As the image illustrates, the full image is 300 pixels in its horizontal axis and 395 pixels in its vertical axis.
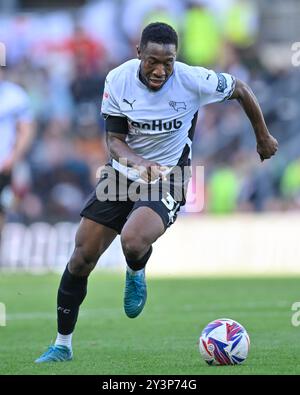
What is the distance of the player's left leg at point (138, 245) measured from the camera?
308 inches

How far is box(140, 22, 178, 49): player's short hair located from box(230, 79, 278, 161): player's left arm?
2.47 ft

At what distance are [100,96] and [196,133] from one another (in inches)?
85.2

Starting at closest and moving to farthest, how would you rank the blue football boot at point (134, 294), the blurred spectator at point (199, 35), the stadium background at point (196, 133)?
the blue football boot at point (134, 294), the stadium background at point (196, 133), the blurred spectator at point (199, 35)

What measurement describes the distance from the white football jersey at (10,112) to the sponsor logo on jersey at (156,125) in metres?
5.33

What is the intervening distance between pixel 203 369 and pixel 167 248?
11.8 meters

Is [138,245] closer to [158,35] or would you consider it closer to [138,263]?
[138,263]

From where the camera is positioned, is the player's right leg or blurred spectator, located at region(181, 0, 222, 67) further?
blurred spectator, located at region(181, 0, 222, 67)

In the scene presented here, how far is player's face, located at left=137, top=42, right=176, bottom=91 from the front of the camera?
7844 mm

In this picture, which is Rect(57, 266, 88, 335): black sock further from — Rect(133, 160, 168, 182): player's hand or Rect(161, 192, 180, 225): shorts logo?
Rect(133, 160, 168, 182): player's hand

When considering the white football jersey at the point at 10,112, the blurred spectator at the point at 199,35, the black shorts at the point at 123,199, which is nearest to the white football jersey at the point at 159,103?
the black shorts at the point at 123,199

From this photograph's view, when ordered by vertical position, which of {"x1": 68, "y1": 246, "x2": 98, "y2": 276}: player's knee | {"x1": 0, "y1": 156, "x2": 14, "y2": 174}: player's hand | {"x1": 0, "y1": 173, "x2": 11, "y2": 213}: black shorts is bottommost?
{"x1": 68, "y1": 246, "x2": 98, "y2": 276}: player's knee

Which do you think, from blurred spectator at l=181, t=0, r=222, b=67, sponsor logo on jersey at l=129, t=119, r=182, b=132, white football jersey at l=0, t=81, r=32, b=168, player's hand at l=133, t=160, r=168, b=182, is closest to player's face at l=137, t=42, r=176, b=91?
sponsor logo on jersey at l=129, t=119, r=182, b=132

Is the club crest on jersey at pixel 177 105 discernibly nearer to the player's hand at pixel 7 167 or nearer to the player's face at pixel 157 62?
the player's face at pixel 157 62

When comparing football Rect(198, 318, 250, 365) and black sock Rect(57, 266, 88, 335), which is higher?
black sock Rect(57, 266, 88, 335)
